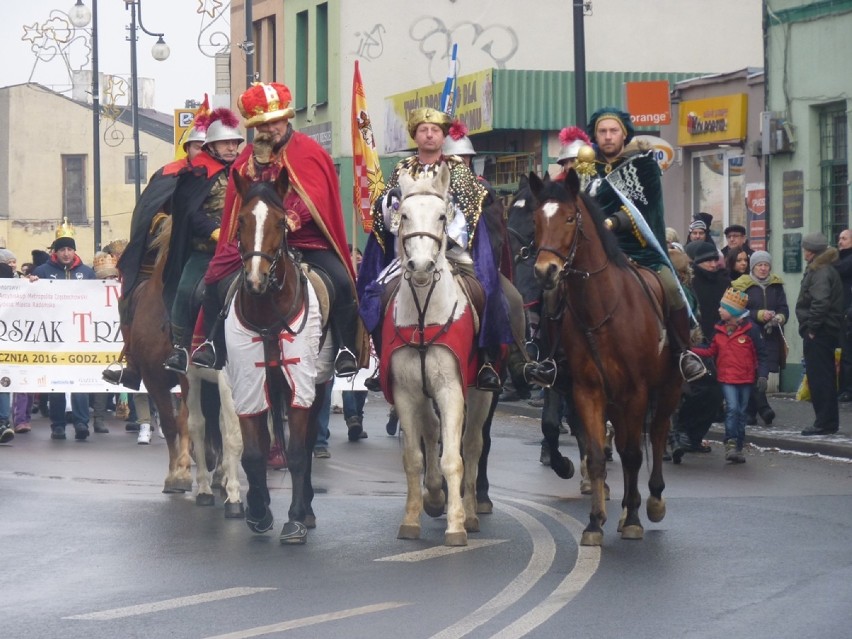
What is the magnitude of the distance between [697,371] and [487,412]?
142cm

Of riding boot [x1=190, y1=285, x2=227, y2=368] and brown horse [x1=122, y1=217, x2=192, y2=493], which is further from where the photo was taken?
brown horse [x1=122, y1=217, x2=192, y2=493]

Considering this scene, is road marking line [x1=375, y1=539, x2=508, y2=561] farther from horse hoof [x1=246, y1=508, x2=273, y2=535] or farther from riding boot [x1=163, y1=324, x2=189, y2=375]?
riding boot [x1=163, y1=324, x2=189, y2=375]

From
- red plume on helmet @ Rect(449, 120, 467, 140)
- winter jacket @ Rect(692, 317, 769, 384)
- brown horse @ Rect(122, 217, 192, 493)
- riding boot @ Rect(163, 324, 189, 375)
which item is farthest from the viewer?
winter jacket @ Rect(692, 317, 769, 384)

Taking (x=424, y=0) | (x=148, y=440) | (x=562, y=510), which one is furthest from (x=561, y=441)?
(x=424, y=0)

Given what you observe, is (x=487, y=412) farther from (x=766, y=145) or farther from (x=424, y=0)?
(x=424, y=0)

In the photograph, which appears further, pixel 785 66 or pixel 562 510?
pixel 785 66

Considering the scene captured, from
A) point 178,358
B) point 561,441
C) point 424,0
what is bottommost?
point 561,441

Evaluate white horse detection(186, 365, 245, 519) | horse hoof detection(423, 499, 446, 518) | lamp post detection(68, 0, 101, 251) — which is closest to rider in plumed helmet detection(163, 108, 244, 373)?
white horse detection(186, 365, 245, 519)

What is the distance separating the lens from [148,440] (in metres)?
19.1

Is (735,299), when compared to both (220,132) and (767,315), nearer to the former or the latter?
(767,315)

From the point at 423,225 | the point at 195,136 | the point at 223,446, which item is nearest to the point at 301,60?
the point at 195,136

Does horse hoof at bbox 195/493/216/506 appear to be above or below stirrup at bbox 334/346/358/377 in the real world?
below

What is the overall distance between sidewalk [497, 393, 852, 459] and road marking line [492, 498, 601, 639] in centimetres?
619

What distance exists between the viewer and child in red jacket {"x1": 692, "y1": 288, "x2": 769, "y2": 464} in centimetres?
1698
